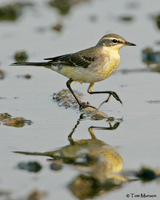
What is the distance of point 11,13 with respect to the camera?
20.8m

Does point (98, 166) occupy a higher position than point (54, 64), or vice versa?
point (54, 64)

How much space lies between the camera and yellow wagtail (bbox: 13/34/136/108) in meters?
10.5

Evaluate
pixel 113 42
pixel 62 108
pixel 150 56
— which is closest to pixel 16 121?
pixel 62 108

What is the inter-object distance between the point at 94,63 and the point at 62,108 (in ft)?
3.91

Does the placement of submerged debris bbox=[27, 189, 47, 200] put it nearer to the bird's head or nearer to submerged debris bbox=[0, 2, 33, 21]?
the bird's head

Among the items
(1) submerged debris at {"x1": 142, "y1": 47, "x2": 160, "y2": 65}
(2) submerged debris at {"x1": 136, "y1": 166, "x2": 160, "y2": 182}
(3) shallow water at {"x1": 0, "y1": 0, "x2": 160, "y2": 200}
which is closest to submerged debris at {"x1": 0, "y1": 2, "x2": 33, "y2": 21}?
(3) shallow water at {"x1": 0, "y1": 0, "x2": 160, "y2": 200}

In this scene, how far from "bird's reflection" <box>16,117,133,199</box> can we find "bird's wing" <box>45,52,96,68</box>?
175cm

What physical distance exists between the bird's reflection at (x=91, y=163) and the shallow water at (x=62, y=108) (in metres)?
0.10

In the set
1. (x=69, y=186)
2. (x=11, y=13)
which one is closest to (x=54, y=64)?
(x=69, y=186)

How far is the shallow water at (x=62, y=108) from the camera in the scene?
7.28 metres

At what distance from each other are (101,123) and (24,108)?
70.3 inches

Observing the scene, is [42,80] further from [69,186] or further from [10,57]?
[69,186]

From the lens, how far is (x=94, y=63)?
34.5 feet

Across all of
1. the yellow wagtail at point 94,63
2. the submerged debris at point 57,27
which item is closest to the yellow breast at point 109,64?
the yellow wagtail at point 94,63
